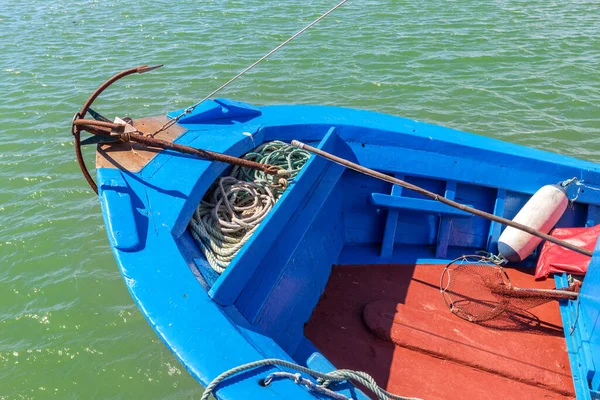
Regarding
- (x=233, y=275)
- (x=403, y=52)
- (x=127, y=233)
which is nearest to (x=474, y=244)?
(x=233, y=275)

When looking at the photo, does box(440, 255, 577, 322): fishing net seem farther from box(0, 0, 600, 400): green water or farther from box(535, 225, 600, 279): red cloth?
box(0, 0, 600, 400): green water

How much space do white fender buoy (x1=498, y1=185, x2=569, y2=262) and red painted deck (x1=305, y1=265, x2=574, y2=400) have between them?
26 cm

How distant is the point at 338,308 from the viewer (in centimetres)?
403

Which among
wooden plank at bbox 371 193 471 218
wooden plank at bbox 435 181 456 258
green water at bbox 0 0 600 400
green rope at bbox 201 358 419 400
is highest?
green rope at bbox 201 358 419 400

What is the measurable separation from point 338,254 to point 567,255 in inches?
69.5

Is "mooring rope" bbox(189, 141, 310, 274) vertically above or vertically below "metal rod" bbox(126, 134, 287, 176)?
below

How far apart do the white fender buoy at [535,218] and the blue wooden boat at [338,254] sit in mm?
169

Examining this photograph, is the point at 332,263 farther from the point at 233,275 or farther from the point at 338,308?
the point at 233,275

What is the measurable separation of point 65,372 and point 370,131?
10.1ft

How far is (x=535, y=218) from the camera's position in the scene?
13.5 feet

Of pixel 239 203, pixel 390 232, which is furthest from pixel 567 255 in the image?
pixel 239 203

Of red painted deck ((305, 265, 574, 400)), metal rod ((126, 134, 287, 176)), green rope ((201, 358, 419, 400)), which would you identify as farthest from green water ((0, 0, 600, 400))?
green rope ((201, 358, 419, 400))

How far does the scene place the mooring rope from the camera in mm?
3459

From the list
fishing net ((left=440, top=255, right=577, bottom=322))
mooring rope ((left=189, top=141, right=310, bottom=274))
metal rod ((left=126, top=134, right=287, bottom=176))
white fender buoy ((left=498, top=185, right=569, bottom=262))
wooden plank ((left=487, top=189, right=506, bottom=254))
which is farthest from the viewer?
wooden plank ((left=487, top=189, right=506, bottom=254))
